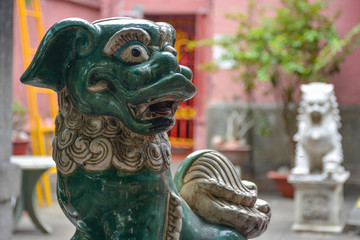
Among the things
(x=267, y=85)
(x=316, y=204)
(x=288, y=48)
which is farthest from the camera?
(x=267, y=85)

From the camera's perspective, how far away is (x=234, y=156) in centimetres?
Answer: 675

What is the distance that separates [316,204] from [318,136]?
67 cm

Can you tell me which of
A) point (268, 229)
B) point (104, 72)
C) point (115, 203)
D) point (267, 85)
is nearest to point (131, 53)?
point (104, 72)

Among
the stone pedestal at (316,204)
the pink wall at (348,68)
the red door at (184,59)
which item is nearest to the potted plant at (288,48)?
the pink wall at (348,68)

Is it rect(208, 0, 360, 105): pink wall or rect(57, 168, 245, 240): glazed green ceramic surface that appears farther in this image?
rect(208, 0, 360, 105): pink wall

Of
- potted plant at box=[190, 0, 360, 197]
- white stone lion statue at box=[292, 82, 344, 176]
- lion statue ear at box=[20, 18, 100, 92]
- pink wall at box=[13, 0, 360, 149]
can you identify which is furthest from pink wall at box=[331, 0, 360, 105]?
lion statue ear at box=[20, 18, 100, 92]

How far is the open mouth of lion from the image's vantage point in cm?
119

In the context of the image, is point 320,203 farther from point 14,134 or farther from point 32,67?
point 32,67

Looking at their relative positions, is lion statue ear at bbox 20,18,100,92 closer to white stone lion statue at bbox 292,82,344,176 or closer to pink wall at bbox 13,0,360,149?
white stone lion statue at bbox 292,82,344,176

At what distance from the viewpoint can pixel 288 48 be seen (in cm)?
688

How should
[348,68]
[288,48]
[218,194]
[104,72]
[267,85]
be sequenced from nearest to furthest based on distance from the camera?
[104,72] → [218,194] → [288,48] → [348,68] → [267,85]

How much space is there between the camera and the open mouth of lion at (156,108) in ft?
3.90

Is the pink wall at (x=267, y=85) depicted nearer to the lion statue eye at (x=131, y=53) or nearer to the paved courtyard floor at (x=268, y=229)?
the paved courtyard floor at (x=268, y=229)

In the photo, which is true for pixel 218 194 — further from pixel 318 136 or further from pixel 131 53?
pixel 318 136
